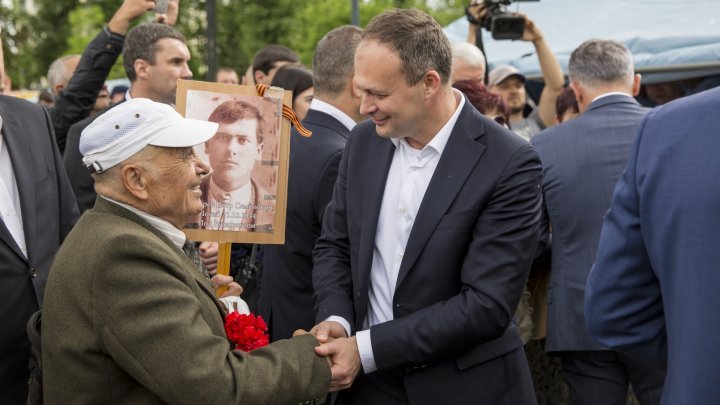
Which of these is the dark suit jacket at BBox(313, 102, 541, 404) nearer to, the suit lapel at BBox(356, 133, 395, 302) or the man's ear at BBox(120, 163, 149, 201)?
the suit lapel at BBox(356, 133, 395, 302)

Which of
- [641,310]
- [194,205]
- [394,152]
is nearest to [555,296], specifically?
[394,152]

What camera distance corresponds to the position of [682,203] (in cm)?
239

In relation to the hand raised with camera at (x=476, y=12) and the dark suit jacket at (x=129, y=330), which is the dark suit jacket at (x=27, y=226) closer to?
the dark suit jacket at (x=129, y=330)

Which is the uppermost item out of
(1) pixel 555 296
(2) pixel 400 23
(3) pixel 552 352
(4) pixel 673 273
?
(2) pixel 400 23

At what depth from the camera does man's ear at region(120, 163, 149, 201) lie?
2727mm

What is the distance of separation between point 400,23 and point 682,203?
4.07 ft

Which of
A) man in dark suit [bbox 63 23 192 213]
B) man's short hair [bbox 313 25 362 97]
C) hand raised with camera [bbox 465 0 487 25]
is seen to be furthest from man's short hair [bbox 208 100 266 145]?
hand raised with camera [bbox 465 0 487 25]

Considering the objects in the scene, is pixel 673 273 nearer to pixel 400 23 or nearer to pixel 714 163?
pixel 714 163

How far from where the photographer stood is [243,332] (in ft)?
9.49

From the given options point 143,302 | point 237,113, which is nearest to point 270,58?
point 237,113

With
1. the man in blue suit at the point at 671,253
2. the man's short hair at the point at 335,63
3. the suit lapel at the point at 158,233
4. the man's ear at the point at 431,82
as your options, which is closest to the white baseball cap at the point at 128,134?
the suit lapel at the point at 158,233

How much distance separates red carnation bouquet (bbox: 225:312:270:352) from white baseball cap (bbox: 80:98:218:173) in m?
→ 0.61

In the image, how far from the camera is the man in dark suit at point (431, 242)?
306 centimetres

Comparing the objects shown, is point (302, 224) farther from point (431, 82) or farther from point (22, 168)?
point (431, 82)
